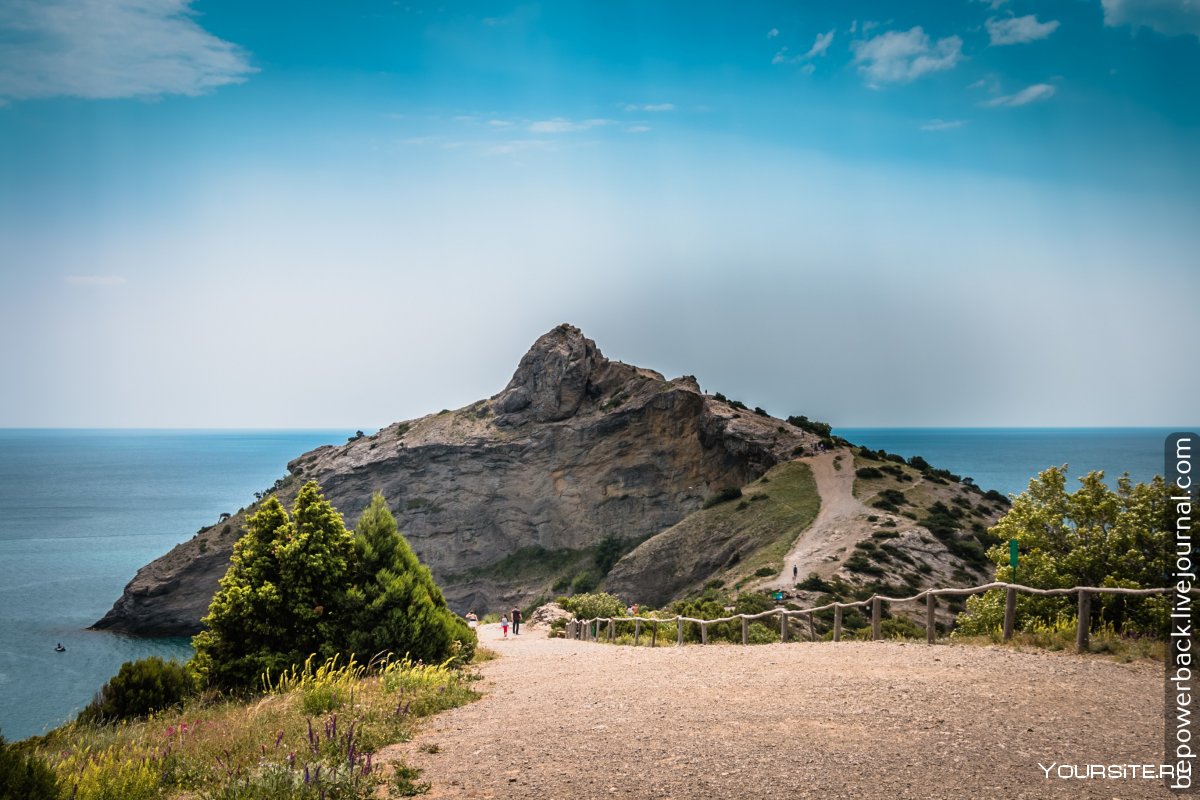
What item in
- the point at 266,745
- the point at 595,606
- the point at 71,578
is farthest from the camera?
the point at 71,578

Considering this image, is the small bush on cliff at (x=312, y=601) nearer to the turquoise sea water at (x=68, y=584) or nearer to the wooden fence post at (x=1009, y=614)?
the turquoise sea water at (x=68, y=584)

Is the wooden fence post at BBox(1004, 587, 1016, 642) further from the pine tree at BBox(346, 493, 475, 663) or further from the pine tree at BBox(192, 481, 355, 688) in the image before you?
the pine tree at BBox(192, 481, 355, 688)

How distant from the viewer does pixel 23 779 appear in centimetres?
654

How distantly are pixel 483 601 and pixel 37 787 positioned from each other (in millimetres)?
88900

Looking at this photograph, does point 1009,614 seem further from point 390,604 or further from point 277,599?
point 277,599

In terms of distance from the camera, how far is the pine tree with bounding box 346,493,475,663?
48.7 ft

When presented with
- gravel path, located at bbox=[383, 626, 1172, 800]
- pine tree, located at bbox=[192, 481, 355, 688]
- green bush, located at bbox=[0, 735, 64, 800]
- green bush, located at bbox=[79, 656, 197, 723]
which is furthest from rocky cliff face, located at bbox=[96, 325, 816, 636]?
green bush, located at bbox=[0, 735, 64, 800]

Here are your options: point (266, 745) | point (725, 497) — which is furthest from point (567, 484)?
point (266, 745)

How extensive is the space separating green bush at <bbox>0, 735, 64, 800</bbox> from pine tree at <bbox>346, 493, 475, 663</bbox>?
7.96 m

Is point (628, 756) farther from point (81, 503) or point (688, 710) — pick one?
point (81, 503)

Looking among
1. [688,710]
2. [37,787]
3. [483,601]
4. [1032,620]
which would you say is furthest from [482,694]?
[483,601]

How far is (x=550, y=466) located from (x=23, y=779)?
92162 millimetres

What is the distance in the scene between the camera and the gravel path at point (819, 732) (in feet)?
23.4

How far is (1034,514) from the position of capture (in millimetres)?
19484
